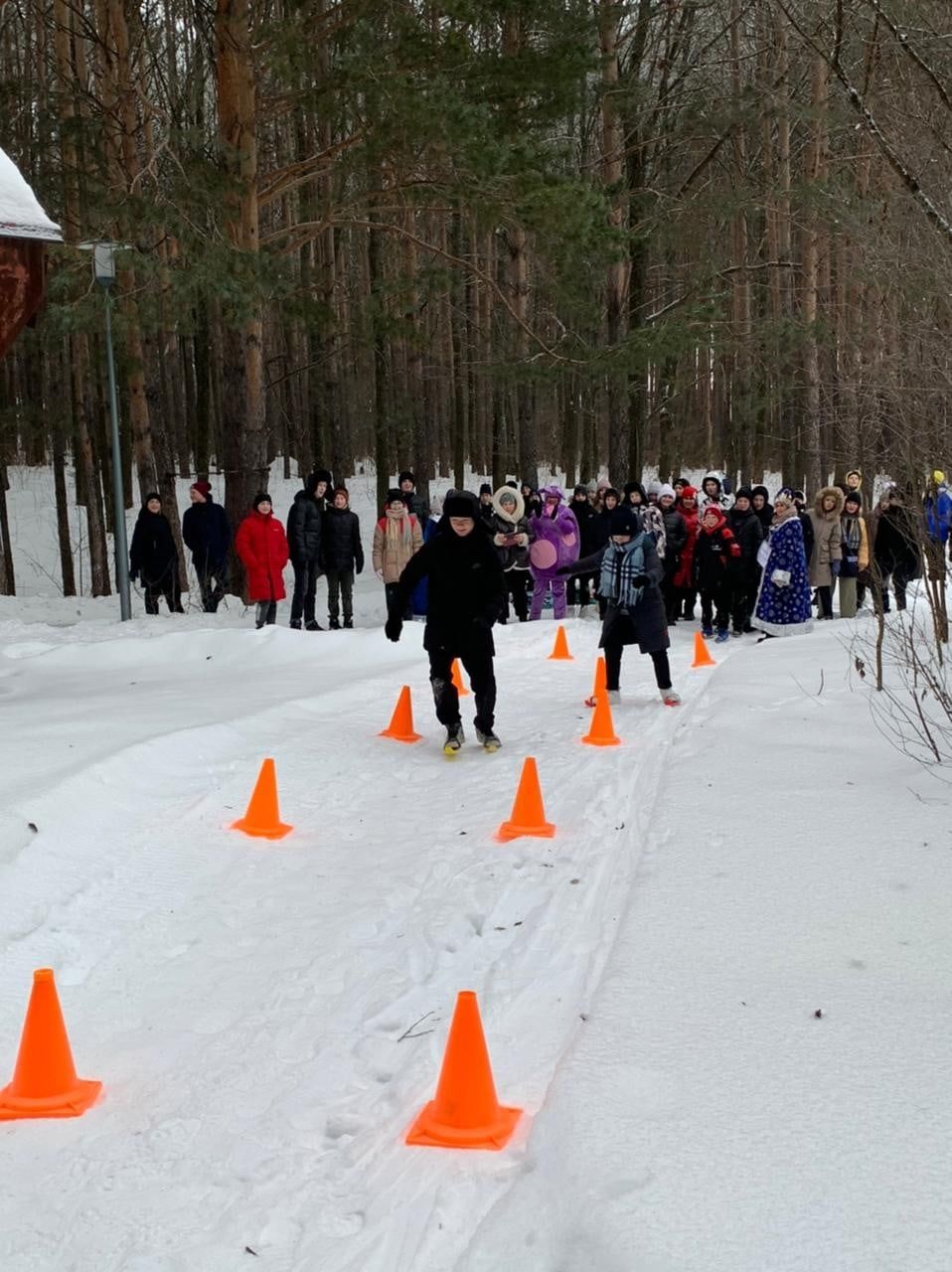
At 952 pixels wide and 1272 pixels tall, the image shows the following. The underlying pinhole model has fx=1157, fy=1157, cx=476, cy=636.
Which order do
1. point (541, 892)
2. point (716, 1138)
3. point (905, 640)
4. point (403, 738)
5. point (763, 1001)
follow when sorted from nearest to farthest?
1. point (716, 1138)
2. point (763, 1001)
3. point (541, 892)
4. point (905, 640)
5. point (403, 738)

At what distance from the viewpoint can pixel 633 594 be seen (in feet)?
32.3

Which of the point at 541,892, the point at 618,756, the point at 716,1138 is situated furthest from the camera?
the point at 618,756

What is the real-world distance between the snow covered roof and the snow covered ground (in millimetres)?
3122

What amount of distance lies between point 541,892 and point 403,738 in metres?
3.41

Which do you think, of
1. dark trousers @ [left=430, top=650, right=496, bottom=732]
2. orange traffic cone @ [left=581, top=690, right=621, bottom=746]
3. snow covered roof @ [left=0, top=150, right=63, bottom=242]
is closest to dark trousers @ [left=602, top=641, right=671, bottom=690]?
orange traffic cone @ [left=581, top=690, right=621, bottom=746]

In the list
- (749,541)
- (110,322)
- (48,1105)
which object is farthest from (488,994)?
(110,322)

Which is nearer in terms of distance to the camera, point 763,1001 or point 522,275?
point 763,1001

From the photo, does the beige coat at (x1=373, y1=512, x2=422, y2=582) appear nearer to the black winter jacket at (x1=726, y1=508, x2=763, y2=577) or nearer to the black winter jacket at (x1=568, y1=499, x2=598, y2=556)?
the black winter jacket at (x1=568, y1=499, x2=598, y2=556)

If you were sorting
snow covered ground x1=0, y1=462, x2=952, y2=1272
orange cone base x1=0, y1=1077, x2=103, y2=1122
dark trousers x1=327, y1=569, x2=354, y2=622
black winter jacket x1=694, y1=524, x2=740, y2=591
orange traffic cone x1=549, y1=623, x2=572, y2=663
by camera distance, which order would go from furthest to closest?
dark trousers x1=327, y1=569, x2=354, y2=622 → black winter jacket x1=694, y1=524, x2=740, y2=591 → orange traffic cone x1=549, y1=623, x2=572, y2=663 → orange cone base x1=0, y1=1077, x2=103, y2=1122 → snow covered ground x1=0, y1=462, x2=952, y2=1272

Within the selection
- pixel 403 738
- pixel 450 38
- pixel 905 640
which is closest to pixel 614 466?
pixel 450 38

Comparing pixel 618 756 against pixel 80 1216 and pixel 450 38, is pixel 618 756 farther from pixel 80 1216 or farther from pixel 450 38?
pixel 450 38

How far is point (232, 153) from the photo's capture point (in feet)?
48.8

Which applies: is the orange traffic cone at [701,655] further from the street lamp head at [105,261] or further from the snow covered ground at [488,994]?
the street lamp head at [105,261]

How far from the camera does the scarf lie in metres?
9.86
